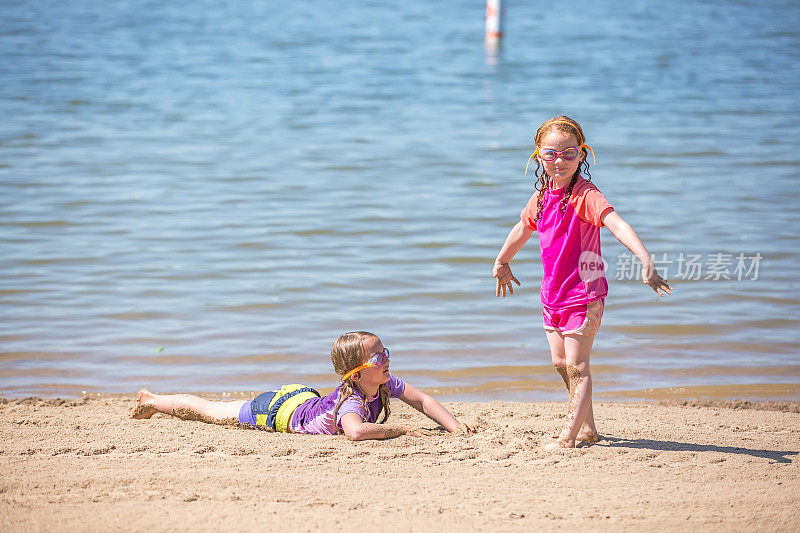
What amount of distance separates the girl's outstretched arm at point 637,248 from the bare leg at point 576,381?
433 millimetres

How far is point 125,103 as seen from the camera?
A: 617 inches

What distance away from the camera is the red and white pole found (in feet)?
72.5

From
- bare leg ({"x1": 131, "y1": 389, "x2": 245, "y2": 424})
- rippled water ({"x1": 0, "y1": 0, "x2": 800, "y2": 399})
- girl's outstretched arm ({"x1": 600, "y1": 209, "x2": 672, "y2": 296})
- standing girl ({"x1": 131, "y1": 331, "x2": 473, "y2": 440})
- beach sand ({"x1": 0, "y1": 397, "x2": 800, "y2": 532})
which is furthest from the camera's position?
rippled water ({"x1": 0, "y1": 0, "x2": 800, "y2": 399})

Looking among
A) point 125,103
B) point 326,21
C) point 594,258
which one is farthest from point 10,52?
point 594,258

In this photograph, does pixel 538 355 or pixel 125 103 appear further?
pixel 125 103

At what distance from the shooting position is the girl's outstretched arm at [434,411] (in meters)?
4.43

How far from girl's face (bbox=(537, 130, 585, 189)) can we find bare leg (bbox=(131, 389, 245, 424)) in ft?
6.44

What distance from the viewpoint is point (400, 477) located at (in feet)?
12.3

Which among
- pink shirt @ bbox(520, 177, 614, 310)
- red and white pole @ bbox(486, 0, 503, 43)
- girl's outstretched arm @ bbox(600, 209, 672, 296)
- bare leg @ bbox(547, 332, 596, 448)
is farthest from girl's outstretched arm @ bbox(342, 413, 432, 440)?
red and white pole @ bbox(486, 0, 503, 43)

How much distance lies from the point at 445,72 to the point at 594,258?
15.8m

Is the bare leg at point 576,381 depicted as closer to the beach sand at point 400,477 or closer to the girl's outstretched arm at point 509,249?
the beach sand at point 400,477

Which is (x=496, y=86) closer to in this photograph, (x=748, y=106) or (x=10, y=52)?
(x=748, y=106)

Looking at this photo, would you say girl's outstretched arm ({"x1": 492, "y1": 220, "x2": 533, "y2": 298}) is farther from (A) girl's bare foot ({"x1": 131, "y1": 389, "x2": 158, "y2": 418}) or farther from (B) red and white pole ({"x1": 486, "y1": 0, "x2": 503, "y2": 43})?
(B) red and white pole ({"x1": 486, "y1": 0, "x2": 503, "y2": 43})

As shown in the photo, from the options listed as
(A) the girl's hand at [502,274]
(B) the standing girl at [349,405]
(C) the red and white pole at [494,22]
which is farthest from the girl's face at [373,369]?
(C) the red and white pole at [494,22]
